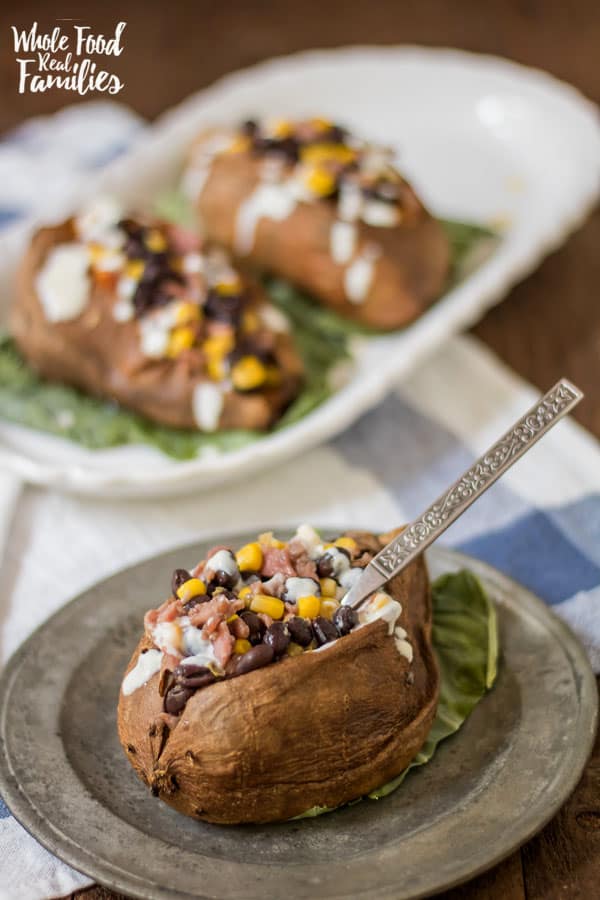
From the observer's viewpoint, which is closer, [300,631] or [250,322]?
[300,631]

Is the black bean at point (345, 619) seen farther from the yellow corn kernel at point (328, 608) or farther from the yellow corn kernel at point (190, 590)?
the yellow corn kernel at point (190, 590)

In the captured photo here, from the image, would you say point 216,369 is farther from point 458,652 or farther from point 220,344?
point 458,652

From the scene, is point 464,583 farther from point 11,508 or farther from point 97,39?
point 97,39

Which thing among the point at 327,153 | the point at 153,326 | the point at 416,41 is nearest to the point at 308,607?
the point at 153,326

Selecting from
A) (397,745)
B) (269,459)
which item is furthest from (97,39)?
(397,745)

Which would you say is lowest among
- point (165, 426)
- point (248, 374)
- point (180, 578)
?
point (165, 426)

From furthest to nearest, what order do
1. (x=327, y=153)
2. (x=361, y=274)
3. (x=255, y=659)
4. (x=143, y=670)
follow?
(x=327, y=153) → (x=361, y=274) → (x=143, y=670) → (x=255, y=659)

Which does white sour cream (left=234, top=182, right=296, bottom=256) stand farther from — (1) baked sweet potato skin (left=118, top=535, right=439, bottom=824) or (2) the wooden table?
(1) baked sweet potato skin (left=118, top=535, right=439, bottom=824)
